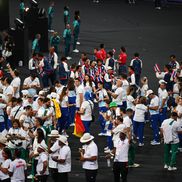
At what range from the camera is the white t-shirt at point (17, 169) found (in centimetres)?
1872

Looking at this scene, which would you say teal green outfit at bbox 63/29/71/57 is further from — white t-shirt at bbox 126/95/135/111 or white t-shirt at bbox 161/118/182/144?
white t-shirt at bbox 161/118/182/144

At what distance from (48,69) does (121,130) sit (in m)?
9.71

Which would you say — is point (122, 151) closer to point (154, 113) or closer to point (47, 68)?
point (154, 113)

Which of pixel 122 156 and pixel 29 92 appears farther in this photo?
pixel 29 92

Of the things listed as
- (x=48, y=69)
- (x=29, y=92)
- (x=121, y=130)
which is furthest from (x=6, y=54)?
(x=121, y=130)

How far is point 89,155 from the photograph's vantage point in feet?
63.8

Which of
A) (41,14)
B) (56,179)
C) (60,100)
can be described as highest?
(41,14)

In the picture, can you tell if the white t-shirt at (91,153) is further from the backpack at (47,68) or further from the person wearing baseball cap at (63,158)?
the backpack at (47,68)

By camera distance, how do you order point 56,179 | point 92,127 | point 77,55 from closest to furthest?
point 56,179 < point 92,127 < point 77,55

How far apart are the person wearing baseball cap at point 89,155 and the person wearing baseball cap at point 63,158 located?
0.38 metres

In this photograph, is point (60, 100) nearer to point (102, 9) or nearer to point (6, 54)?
point (6, 54)

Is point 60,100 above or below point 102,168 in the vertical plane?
above

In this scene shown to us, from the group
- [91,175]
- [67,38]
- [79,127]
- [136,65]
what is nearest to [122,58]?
[136,65]

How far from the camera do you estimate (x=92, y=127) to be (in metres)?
26.7
